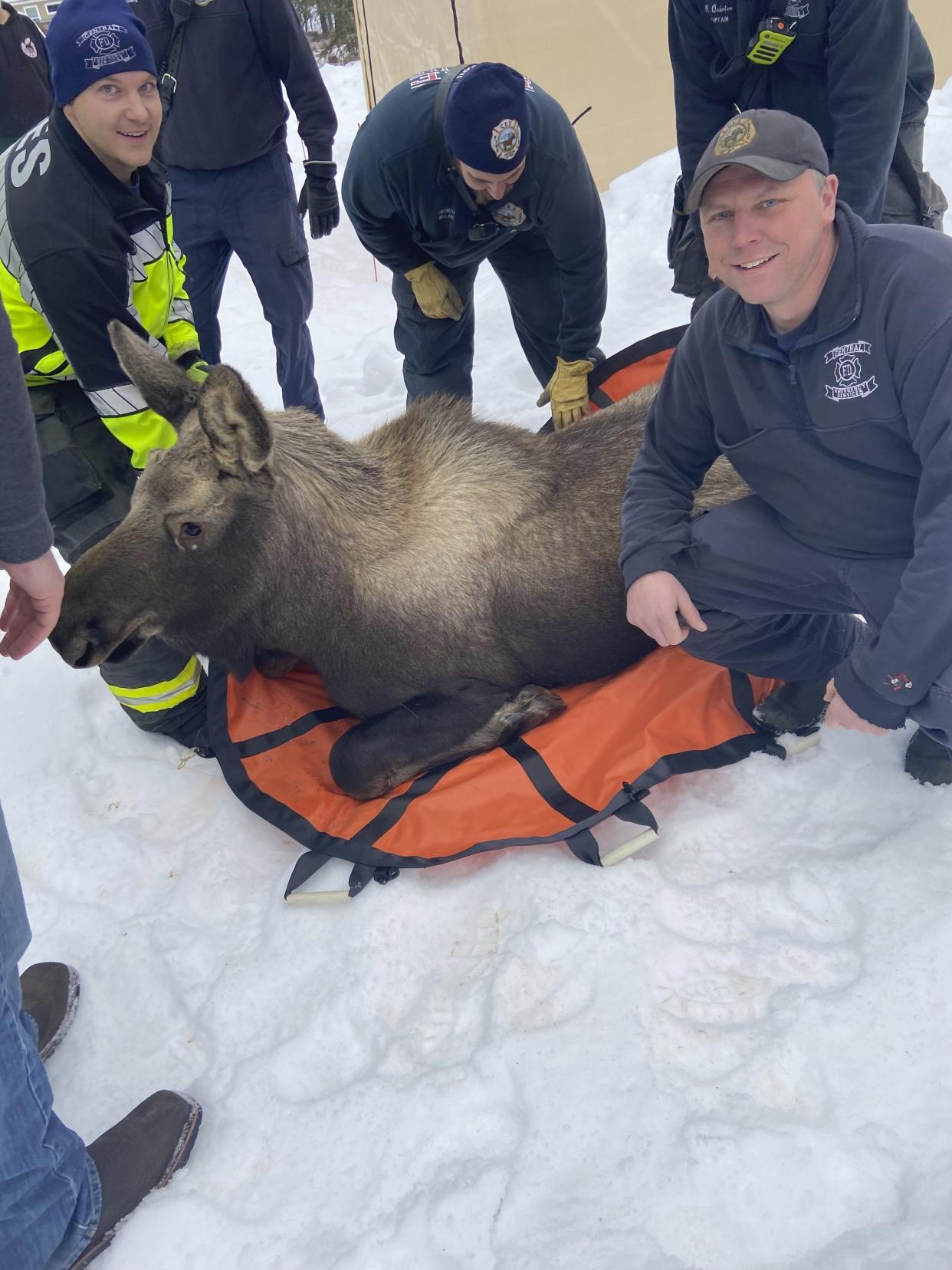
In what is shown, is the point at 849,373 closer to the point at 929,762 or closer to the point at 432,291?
the point at 929,762

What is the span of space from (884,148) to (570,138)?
1564 millimetres

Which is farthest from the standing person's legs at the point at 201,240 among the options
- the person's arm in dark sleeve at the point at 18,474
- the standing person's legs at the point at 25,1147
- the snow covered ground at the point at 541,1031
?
the standing person's legs at the point at 25,1147

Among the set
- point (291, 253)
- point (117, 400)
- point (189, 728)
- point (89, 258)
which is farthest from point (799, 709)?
point (291, 253)

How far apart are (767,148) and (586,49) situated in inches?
291

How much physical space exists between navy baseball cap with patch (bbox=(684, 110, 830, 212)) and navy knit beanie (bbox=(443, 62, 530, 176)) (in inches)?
58.0

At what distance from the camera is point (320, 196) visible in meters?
5.74

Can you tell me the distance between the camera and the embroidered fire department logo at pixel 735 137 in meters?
2.52

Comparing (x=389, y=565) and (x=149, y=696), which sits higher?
(x=389, y=565)

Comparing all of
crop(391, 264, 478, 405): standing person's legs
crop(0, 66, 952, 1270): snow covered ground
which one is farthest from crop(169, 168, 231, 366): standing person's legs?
crop(0, 66, 952, 1270): snow covered ground

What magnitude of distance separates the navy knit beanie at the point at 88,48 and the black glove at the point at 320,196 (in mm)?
2459

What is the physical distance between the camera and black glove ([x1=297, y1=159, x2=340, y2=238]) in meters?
5.69

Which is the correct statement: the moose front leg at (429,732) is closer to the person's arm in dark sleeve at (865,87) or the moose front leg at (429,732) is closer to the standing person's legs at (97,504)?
the standing person's legs at (97,504)

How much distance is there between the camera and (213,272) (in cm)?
569

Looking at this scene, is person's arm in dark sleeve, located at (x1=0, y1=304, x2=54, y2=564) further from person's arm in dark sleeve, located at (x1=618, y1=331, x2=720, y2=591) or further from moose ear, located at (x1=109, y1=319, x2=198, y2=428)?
person's arm in dark sleeve, located at (x1=618, y1=331, x2=720, y2=591)
